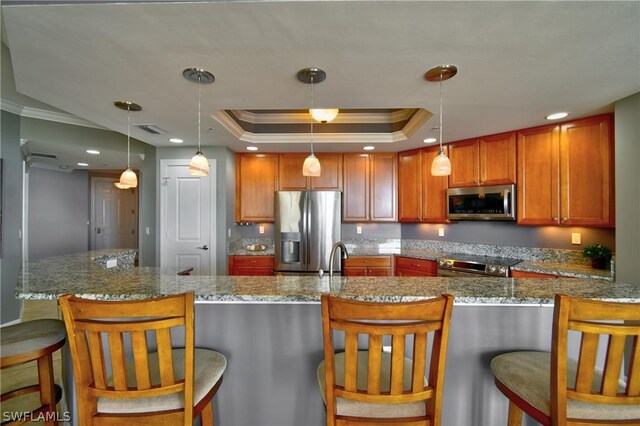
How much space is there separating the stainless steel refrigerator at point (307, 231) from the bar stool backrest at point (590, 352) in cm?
279

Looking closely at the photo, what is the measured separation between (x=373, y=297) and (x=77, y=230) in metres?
7.55

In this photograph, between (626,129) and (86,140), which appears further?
(86,140)

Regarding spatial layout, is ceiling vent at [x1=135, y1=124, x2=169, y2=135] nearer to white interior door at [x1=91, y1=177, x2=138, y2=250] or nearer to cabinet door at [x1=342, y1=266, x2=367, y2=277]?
cabinet door at [x1=342, y1=266, x2=367, y2=277]

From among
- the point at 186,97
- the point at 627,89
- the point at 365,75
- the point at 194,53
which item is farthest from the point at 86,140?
the point at 627,89

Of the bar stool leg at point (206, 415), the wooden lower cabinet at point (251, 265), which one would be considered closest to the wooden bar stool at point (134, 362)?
the bar stool leg at point (206, 415)

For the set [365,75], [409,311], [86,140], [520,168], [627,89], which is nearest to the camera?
[409,311]

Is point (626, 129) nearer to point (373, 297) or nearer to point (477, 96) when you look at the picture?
point (477, 96)

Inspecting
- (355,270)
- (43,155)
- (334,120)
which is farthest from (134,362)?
(43,155)

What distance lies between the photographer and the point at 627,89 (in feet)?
6.72

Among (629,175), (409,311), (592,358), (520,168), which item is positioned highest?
(520,168)

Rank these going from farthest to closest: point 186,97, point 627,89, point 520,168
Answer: point 520,168 → point 186,97 → point 627,89

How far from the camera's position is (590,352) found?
89cm

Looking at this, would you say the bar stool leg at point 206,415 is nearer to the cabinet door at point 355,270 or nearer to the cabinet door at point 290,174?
the cabinet door at point 355,270

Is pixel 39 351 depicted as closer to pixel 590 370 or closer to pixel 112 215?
pixel 590 370
